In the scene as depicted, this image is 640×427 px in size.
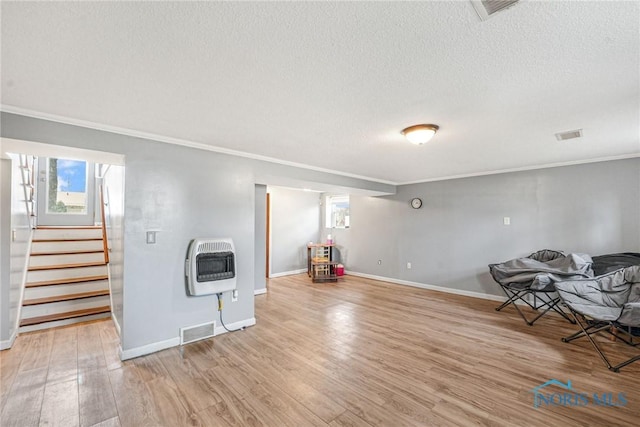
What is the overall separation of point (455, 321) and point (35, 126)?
5.18 meters

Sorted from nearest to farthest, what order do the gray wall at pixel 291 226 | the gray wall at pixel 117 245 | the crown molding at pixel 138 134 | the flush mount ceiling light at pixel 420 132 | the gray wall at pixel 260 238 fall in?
1. the crown molding at pixel 138 134
2. the flush mount ceiling light at pixel 420 132
3. the gray wall at pixel 117 245
4. the gray wall at pixel 260 238
5. the gray wall at pixel 291 226

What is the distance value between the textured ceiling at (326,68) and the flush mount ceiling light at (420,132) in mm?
87

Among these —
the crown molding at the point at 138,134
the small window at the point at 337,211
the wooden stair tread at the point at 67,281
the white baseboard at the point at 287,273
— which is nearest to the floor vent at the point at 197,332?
the crown molding at the point at 138,134

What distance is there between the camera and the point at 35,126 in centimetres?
232

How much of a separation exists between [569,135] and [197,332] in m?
4.74

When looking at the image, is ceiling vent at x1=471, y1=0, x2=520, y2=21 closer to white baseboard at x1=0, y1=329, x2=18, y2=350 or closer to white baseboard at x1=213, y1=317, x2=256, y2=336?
white baseboard at x1=213, y1=317, x2=256, y2=336

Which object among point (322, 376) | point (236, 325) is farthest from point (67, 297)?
point (322, 376)

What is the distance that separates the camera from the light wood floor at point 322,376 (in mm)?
1901

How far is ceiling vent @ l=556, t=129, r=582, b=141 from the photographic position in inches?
111

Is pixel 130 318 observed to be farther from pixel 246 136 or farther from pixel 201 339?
pixel 246 136

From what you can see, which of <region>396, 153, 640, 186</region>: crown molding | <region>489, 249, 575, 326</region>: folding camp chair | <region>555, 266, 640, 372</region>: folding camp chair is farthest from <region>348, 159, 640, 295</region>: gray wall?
<region>555, 266, 640, 372</region>: folding camp chair

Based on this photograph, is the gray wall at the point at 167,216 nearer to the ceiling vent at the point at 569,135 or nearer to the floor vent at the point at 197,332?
the floor vent at the point at 197,332

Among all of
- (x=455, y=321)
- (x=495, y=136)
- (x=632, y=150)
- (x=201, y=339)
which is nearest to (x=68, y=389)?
(x=201, y=339)

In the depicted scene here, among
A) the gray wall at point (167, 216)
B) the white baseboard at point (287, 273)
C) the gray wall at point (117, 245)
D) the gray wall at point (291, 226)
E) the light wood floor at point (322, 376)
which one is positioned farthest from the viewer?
the gray wall at point (291, 226)
